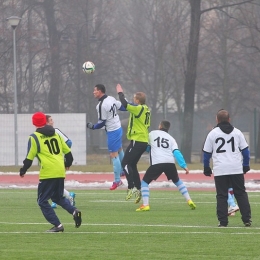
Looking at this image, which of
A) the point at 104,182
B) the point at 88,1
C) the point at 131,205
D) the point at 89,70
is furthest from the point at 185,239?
the point at 88,1

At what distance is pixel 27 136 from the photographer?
37594 millimetres

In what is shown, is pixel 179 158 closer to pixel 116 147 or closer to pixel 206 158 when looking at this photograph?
pixel 206 158

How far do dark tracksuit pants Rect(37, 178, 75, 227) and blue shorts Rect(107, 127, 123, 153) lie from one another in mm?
6886

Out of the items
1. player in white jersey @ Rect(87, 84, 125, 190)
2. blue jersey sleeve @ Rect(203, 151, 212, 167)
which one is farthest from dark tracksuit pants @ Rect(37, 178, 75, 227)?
player in white jersey @ Rect(87, 84, 125, 190)

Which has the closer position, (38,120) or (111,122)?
(38,120)

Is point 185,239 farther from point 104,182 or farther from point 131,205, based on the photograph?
point 104,182

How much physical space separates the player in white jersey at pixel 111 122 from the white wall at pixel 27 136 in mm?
16622

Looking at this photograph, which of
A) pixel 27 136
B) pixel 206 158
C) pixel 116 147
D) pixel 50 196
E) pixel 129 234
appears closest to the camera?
pixel 129 234

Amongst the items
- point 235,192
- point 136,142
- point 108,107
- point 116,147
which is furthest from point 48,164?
point 116,147

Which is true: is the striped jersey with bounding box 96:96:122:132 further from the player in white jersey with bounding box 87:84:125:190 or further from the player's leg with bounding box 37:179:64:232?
the player's leg with bounding box 37:179:64:232

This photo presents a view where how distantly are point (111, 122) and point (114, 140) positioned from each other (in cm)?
40

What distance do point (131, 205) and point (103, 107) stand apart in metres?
2.30

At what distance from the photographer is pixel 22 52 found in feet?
164

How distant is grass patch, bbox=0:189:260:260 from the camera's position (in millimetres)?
11039
